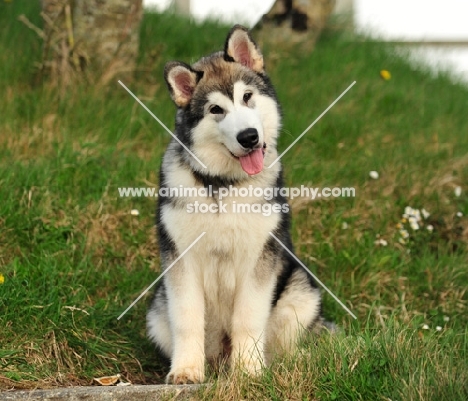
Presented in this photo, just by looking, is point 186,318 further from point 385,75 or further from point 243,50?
point 385,75

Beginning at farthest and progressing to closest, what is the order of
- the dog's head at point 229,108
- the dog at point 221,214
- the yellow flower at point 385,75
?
the yellow flower at point 385,75, the dog at point 221,214, the dog's head at point 229,108

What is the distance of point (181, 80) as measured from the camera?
13.6 ft

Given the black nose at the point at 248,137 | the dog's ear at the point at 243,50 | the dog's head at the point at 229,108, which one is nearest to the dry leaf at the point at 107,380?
the dog's head at the point at 229,108

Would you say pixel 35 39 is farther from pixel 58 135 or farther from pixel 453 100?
pixel 453 100

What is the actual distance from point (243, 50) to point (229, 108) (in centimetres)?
45

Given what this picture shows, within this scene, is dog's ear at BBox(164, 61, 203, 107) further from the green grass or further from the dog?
the green grass

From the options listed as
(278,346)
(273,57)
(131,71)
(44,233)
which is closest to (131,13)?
(131,71)

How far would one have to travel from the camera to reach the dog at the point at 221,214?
4.00m

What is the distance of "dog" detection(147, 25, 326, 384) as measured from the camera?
400cm

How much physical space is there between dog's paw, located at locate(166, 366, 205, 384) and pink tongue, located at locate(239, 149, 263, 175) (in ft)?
3.29

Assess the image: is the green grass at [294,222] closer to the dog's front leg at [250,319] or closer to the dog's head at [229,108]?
the dog's front leg at [250,319]

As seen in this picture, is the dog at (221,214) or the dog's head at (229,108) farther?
the dog at (221,214)

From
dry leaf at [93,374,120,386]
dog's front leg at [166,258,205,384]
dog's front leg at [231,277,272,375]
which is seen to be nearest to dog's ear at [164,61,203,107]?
dog's front leg at [166,258,205,384]

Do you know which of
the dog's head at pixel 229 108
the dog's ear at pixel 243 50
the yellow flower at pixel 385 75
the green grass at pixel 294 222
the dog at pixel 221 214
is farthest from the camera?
the yellow flower at pixel 385 75
